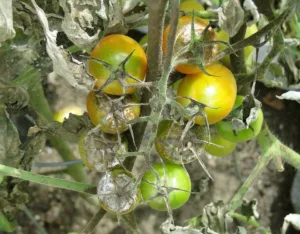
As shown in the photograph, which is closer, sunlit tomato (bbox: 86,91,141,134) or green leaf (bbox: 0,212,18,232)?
sunlit tomato (bbox: 86,91,141,134)

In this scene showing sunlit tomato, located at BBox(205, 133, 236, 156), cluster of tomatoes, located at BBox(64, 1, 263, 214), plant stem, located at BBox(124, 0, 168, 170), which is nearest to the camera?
plant stem, located at BBox(124, 0, 168, 170)

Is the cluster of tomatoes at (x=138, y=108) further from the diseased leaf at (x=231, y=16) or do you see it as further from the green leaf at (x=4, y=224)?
the green leaf at (x=4, y=224)

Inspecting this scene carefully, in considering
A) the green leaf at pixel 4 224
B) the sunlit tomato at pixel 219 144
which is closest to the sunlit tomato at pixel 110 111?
the sunlit tomato at pixel 219 144

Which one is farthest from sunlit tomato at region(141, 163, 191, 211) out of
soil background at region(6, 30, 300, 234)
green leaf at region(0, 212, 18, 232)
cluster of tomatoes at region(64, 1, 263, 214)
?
soil background at region(6, 30, 300, 234)

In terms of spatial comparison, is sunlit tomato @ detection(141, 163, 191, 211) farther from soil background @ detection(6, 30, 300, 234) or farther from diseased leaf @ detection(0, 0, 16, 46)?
soil background @ detection(6, 30, 300, 234)

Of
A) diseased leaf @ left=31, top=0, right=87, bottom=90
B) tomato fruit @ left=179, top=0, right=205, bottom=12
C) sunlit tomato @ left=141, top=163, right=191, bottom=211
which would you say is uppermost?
diseased leaf @ left=31, top=0, right=87, bottom=90

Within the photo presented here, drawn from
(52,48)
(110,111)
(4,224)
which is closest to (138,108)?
(110,111)

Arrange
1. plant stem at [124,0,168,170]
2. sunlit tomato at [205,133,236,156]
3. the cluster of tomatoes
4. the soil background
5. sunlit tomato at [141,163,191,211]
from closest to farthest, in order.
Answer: plant stem at [124,0,168,170], the cluster of tomatoes, sunlit tomato at [141,163,191,211], sunlit tomato at [205,133,236,156], the soil background

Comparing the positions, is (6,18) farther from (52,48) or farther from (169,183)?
(169,183)
